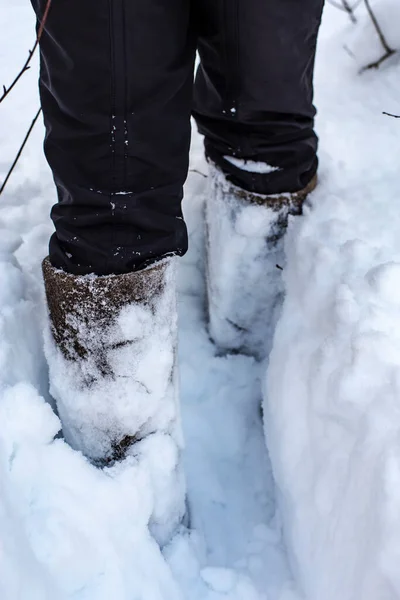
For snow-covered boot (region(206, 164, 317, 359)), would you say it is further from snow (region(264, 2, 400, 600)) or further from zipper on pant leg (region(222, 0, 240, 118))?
zipper on pant leg (region(222, 0, 240, 118))

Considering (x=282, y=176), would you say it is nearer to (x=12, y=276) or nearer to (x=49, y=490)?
(x=12, y=276)

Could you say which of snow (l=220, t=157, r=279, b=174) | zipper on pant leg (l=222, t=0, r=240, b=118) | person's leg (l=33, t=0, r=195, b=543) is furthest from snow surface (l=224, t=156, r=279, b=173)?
person's leg (l=33, t=0, r=195, b=543)

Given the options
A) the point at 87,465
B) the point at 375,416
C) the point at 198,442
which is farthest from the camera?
the point at 198,442

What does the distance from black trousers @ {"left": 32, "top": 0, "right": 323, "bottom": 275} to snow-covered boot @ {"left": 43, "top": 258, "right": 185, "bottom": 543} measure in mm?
41

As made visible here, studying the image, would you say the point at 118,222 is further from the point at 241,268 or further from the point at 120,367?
the point at 241,268

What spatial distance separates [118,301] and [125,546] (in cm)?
38

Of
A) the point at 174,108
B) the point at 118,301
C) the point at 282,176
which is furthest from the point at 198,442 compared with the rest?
the point at 174,108

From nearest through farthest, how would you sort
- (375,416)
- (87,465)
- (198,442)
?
(375,416)
(87,465)
(198,442)

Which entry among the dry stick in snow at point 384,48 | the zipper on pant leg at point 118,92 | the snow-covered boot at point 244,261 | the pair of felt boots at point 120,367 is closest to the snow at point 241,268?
the snow-covered boot at point 244,261

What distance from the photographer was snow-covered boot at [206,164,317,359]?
121 cm

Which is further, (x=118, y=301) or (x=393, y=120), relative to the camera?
(x=393, y=120)

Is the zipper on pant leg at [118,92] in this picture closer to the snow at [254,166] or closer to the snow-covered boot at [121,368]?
the snow-covered boot at [121,368]

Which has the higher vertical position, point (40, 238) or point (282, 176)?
point (282, 176)

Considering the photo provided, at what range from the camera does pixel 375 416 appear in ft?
2.82
